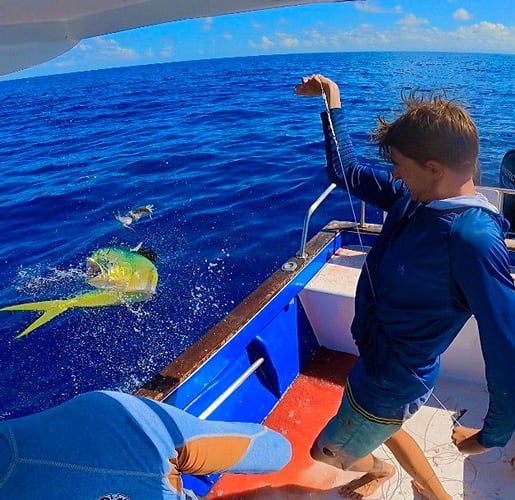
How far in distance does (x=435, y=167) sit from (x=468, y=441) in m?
0.87

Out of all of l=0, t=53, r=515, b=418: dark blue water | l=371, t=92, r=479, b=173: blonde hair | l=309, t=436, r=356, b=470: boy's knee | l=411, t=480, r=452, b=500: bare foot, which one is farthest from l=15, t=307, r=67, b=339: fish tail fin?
l=371, t=92, r=479, b=173: blonde hair

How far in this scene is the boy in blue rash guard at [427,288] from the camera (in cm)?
Result: 140

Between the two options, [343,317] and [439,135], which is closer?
[439,135]

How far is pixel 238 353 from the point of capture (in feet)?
9.08

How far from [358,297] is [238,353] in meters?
1.04

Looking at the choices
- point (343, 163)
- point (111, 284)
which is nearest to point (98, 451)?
point (343, 163)

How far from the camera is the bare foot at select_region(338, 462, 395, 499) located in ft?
8.13

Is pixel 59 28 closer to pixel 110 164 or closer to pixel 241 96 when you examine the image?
pixel 110 164

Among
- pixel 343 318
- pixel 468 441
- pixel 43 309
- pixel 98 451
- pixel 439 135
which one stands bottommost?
pixel 43 309

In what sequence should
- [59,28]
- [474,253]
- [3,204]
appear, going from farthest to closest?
[3,204]
[474,253]
[59,28]

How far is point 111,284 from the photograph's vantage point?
19.0 ft

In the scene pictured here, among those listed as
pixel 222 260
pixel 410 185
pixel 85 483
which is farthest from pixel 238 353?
pixel 222 260

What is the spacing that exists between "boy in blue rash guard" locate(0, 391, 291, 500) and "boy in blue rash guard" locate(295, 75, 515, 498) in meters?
0.73

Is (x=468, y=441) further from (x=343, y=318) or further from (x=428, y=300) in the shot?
(x=343, y=318)
